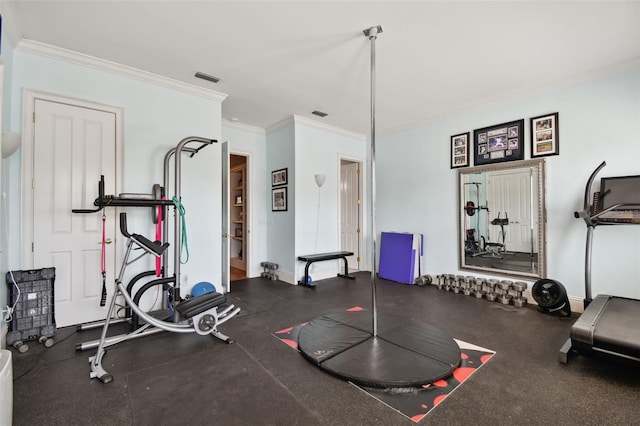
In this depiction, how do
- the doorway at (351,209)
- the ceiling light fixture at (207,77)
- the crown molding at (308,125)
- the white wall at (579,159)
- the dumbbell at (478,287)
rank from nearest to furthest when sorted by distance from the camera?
the white wall at (579,159) → the ceiling light fixture at (207,77) → the dumbbell at (478,287) → the crown molding at (308,125) → the doorway at (351,209)

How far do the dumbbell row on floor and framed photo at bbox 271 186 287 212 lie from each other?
2.93 m

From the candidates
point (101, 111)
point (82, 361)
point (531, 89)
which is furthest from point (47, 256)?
point (531, 89)

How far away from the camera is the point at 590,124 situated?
3.58 metres

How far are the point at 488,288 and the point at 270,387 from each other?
3.48m

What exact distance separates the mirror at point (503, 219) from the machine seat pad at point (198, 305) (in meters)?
3.77

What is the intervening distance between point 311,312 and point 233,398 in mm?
1760

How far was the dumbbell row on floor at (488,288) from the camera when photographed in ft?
12.9

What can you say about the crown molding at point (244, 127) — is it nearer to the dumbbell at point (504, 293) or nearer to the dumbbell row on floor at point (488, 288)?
the dumbbell row on floor at point (488, 288)

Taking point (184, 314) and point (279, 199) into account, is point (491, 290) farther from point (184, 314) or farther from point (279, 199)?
point (184, 314)

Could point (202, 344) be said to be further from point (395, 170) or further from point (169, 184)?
point (395, 170)

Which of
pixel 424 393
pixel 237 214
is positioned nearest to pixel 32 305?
pixel 424 393

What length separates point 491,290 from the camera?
418 centimetres

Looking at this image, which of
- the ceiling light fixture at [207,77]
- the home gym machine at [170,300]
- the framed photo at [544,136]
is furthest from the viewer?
the framed photo at [544,136]

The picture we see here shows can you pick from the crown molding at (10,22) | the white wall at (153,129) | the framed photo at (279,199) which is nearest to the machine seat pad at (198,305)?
the white wall at (153,129)
